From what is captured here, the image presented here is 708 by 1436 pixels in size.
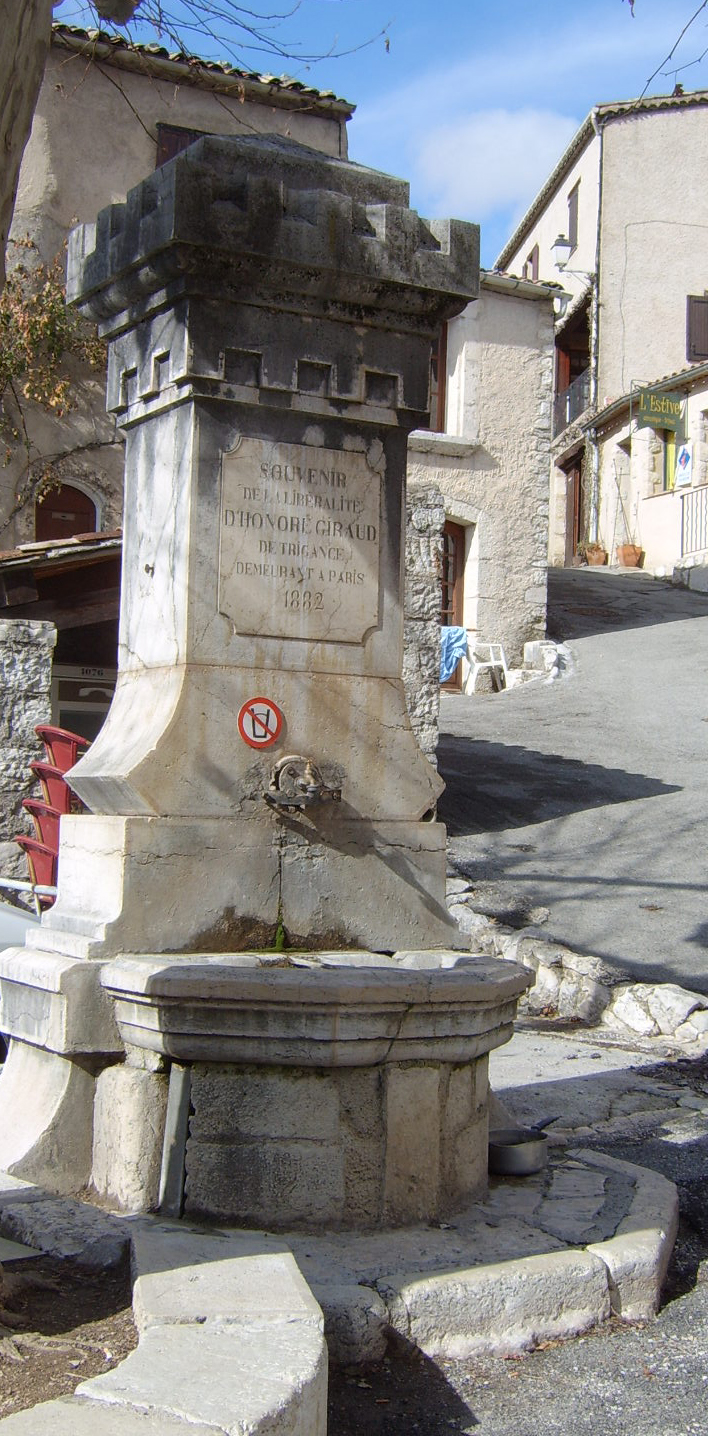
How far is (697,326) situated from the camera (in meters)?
29.1

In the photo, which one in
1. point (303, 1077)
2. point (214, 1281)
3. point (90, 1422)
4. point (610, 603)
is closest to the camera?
point (90, 1422)

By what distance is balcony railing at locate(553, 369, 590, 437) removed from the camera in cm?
3084

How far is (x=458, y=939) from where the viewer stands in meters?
4.37

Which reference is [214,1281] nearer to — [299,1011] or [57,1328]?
[57,1328]

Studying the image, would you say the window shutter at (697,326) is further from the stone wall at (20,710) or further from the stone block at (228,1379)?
the stone block at (228,1379)

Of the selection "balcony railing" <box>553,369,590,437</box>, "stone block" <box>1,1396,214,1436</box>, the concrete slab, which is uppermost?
"balcony railing" <box>553,369,590,437</box>

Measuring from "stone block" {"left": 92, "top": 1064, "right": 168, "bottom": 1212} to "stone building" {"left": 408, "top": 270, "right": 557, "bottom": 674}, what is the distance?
15.2 metres

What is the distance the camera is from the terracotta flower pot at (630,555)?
26734 mm

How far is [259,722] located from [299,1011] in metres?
1.02

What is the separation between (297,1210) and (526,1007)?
14.6 feet

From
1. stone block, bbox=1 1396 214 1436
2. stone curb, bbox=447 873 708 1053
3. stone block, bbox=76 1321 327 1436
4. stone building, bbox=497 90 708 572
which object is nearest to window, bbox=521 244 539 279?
stone building, bbox=497 90 708 572

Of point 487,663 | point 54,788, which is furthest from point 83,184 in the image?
point 54,788

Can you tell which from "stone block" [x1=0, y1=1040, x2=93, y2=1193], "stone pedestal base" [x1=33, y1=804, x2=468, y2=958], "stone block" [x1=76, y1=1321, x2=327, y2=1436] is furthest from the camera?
"stone pedestal base" [x1=33, y1=804, x2=468, y2=958]

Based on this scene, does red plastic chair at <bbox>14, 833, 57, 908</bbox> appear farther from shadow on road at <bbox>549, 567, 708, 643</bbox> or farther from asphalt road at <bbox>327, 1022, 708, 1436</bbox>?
shadow on road at <bbox>549, 567, 708, 643</bbox>
